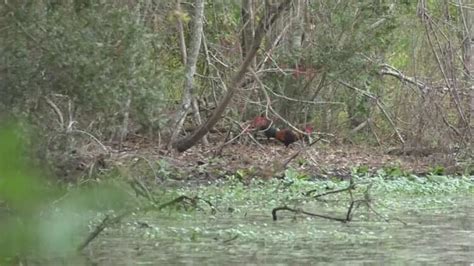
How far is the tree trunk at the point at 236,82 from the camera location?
1252 centimetres

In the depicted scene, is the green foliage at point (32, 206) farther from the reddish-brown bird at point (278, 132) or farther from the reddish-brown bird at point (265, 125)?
the reddish-brown bird at point (278, 132)

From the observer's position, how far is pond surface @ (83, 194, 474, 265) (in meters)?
6.96

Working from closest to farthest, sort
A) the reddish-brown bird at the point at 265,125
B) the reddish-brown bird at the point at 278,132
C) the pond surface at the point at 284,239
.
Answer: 1. the pond surface at the point at 284,239
2. the reddish-brown bird at the point at 265,125
3. the reddish-brown bird at the point at 278,132

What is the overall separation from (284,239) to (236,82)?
5080 mm

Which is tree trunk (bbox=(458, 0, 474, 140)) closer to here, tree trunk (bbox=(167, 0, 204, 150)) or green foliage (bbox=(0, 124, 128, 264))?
tree trunk (bbox=(167, 0, 204, 150))

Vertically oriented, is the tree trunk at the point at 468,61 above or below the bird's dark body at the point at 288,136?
above

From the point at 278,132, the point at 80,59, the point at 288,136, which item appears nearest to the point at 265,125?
the point at 278,132

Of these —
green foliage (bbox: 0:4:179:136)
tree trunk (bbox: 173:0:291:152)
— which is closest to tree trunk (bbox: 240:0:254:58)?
tree trunk (bbox: 173:0:291:152)

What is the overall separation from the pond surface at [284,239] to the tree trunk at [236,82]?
3061 millimetres

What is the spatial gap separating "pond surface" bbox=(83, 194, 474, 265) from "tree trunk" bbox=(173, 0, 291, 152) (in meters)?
3.06

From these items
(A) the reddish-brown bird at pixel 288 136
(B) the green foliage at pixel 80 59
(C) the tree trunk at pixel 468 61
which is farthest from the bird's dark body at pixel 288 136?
(B) the green foliage at pixel 80 59

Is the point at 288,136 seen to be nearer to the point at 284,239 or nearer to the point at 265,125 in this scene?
the point at 265,125

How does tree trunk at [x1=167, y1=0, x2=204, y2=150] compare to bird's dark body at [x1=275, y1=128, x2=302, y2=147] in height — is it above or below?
above

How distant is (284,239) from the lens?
793cm
